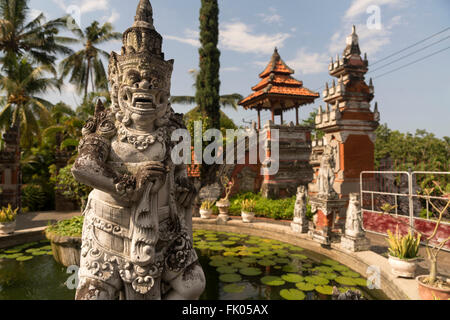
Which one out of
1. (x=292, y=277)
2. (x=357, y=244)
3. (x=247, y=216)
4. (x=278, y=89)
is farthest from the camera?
(x=278, y=89)

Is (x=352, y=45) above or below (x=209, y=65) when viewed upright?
below

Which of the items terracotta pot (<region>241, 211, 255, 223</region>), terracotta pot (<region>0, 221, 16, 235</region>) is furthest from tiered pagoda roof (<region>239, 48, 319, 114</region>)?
terracotta pot (<region>0, 221, 16, 235</region>)

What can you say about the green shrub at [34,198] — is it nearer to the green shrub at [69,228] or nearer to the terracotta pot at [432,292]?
the green shrub at [69,228]

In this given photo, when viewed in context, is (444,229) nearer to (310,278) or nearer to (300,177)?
(310,278)

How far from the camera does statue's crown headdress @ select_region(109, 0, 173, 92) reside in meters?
2.38

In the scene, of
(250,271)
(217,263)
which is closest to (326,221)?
(250,271)

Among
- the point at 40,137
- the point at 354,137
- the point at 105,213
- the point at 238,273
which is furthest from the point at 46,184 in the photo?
the point at 354,137

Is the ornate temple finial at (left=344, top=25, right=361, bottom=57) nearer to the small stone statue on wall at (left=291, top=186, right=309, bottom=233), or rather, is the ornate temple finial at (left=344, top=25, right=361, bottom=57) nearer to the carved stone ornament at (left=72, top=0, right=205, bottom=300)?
the small stone statue on wall at (left=291, top=186, right=309, bottom=233)

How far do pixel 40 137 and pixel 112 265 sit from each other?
16.4m

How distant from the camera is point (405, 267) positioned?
12.4 ft

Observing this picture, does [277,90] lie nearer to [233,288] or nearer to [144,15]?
[233,288]

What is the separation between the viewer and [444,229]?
19.5 feet

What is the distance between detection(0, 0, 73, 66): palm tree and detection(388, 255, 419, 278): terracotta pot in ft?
64.4

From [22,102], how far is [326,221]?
50.9 ft
